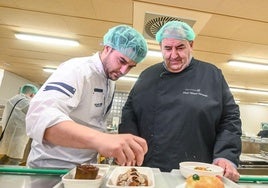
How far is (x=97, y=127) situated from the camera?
1.27 m

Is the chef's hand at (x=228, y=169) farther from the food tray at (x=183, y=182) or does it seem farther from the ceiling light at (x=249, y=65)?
the ceiling light at (x=249, y=65)

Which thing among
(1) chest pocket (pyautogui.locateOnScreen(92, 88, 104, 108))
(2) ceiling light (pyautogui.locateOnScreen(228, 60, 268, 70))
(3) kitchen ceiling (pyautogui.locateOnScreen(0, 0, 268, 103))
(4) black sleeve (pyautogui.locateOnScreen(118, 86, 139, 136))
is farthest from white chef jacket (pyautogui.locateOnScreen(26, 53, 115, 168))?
(2) ceiling light (pyautogui.locateOnScreen(228, 60, 268, 70))

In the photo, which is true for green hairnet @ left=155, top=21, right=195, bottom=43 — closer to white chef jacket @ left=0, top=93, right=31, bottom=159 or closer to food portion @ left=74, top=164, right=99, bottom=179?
food portion @ left=74, top=164, right=99, bottom=179

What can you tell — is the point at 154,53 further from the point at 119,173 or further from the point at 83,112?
the point at 119,173

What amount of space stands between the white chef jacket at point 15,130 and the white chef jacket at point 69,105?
276cm

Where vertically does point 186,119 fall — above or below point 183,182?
above

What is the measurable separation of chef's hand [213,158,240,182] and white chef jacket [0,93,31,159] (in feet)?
10.9

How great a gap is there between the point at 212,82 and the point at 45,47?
151 inches

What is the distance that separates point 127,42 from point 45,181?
0.86 meters

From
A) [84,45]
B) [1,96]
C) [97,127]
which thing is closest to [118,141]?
[97,127]

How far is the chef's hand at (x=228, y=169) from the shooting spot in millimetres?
1025

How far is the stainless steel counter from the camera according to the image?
825 mm

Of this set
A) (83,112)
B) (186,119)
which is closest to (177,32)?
(186,119)

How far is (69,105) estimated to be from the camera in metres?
0.94
